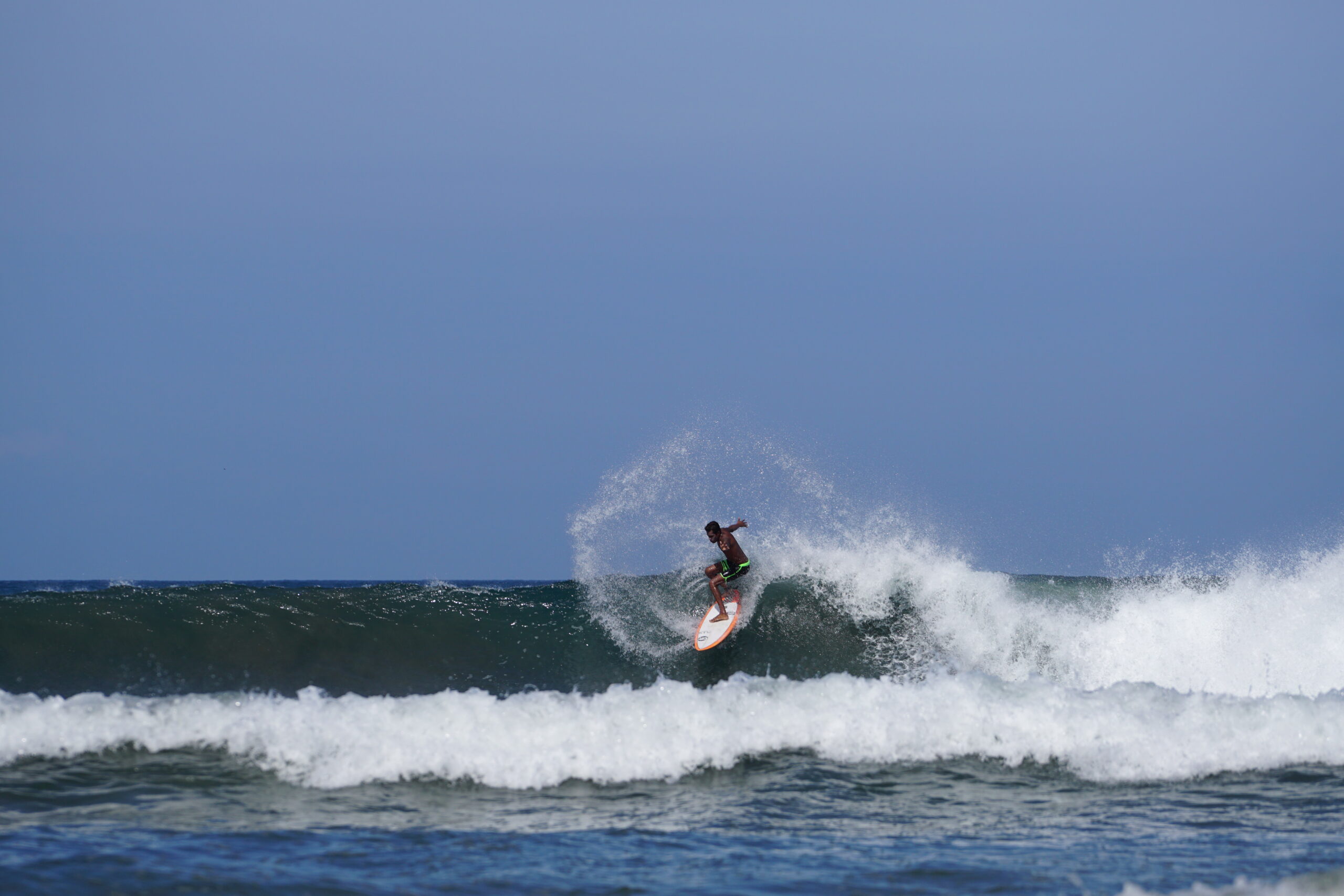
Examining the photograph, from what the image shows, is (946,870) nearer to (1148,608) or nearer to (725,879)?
(725,879)

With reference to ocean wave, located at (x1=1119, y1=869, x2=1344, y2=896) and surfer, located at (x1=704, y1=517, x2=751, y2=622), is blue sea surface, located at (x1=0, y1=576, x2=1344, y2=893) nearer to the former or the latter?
ocean wave, located at (x1=1119, y1=869, x2=1344, y2=896)

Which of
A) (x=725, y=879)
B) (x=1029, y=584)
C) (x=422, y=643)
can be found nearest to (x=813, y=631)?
(x=1029, y=584)

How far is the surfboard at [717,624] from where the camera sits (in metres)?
12.5

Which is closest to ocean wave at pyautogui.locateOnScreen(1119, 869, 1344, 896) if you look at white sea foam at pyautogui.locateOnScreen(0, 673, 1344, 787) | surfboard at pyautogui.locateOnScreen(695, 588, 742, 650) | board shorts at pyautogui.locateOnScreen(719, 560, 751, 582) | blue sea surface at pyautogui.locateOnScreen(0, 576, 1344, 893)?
blue sea surface at pyautogui.locateOnScreen(0, 576, 1344, 893)

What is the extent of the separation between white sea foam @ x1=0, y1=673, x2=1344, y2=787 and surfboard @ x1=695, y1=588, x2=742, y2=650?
383 cm

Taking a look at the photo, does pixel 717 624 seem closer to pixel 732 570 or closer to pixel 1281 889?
pixel 732 570

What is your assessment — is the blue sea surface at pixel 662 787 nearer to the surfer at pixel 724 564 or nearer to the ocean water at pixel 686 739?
the ocean water at pixel 686 739

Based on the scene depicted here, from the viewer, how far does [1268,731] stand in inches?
321

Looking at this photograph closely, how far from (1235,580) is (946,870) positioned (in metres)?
10.1

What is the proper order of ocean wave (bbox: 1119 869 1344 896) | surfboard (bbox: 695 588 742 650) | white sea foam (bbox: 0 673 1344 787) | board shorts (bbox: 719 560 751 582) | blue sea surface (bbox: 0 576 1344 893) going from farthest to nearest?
board shorts (bbox: 719 560 751 582)
surfboard (bbox: 695 588 742 650)
white sea foam (bbox: 0 673 1344 787)
blue sea surface (bbox: 0 576 1344 893)
ocean wave (bbox: 1119 869 1344 896)

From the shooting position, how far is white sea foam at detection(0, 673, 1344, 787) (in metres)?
7.49

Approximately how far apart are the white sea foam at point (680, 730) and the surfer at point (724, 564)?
13.7 ft

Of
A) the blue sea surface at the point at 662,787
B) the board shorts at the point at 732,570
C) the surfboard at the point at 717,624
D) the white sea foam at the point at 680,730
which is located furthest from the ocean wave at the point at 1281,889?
the board shorts at the point at 732,570

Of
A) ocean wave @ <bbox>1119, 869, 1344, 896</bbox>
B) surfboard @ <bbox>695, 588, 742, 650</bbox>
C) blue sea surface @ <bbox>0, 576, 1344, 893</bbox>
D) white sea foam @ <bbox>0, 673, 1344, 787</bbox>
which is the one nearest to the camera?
ocean wave @ <bbox>1119, 869, 1344, 896</bbox>
